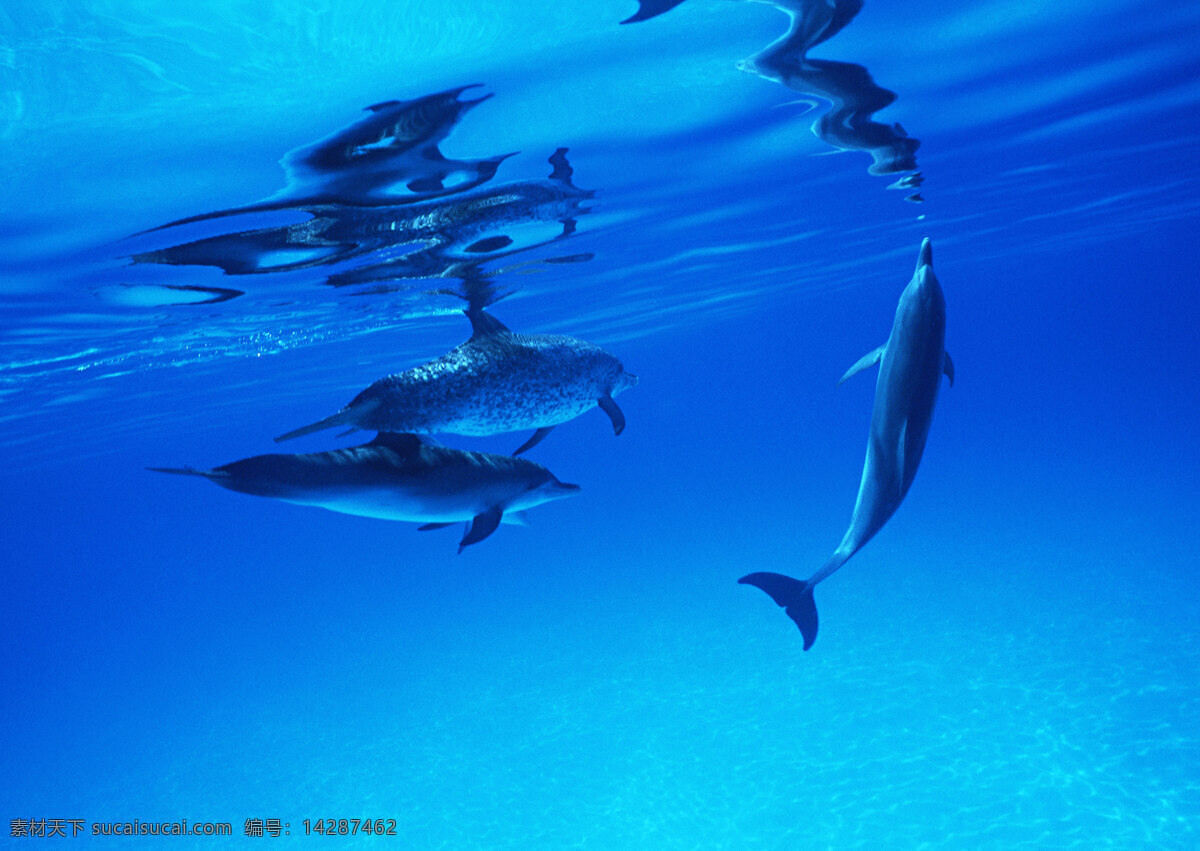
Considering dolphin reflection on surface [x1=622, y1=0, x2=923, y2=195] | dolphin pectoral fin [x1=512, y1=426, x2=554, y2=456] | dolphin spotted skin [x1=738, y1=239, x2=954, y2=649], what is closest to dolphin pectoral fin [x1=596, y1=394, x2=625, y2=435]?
dolphin pectoral fin [x1=512, y1=426, x2=554, y2=456]

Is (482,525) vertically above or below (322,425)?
below

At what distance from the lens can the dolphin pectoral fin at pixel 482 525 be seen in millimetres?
3830

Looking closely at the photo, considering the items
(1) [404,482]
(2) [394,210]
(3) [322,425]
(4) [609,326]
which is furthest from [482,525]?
(4) [609,326]

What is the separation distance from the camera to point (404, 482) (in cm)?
361

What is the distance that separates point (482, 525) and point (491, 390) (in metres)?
0.77

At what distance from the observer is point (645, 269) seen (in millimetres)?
21344

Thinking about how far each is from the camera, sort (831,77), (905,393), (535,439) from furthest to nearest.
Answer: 1. (831,77)
2. (535,439)
3. (905,393)

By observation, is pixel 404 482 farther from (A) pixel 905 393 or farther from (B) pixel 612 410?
(A) pixel 905 393

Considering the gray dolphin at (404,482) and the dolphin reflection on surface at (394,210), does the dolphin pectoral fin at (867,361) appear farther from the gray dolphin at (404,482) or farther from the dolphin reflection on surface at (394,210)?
the dolphin reflection on surface at (394,210)

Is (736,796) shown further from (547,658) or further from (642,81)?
(642,81)

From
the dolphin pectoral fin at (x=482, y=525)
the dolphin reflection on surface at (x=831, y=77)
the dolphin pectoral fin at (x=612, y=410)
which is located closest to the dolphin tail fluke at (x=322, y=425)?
the dolphin pectoral fin at (x=482, y=525)

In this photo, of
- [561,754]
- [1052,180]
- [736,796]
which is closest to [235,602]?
[561,754]

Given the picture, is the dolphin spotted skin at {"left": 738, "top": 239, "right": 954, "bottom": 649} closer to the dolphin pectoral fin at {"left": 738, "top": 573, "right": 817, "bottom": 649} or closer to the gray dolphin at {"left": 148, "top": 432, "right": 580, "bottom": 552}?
the dolphin pectoral fin at {"left": 738, "top": 573, "right": 817, "bottom": 649}

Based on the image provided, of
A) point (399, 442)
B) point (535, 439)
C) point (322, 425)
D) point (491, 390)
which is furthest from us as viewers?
point (535, 439)
